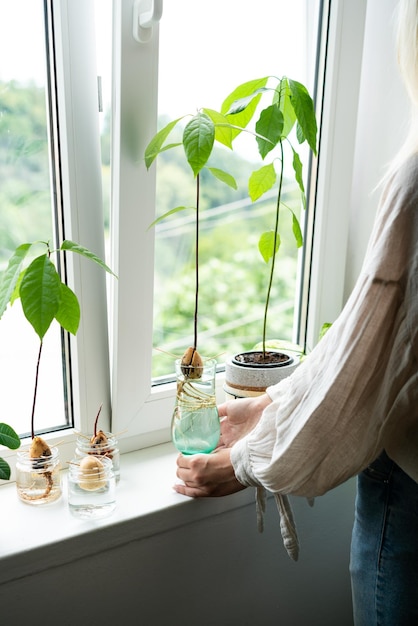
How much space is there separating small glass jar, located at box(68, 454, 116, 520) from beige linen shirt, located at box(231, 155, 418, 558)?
1.06 ft

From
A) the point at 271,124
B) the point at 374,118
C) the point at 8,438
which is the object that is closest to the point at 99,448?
the point at 8,438

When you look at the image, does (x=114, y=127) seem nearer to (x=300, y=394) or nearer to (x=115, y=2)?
(x=115, y=2)

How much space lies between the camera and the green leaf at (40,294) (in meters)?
0.86

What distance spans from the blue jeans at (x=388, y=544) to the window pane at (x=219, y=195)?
50 cm

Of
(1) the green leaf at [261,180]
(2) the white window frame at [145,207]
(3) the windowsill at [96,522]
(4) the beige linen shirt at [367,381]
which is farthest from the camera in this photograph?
(1) the green leaf at [261,180]

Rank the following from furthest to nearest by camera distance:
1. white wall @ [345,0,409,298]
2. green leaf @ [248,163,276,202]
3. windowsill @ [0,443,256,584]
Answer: white wall @ [345,0,409,298]
green leaf @ [248,163,276,202]
windowsill @ [0,443,256,584]

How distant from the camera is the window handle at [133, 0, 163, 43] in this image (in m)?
0.98

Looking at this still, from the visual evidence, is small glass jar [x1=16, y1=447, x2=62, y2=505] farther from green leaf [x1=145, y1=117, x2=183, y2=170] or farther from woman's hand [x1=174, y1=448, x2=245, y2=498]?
green leaf [x1=145, y1=117, x2=183, y2=170]

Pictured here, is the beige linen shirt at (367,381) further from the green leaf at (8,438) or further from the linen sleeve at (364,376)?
the green leaf at (8,438)

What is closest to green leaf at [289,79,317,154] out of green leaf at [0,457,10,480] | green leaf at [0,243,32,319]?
green leaf at [0,243,32,319]

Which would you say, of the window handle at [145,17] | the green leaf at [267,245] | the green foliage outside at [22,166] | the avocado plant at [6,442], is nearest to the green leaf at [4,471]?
the avocado plant at [6,442]

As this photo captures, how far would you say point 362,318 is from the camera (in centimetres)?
73

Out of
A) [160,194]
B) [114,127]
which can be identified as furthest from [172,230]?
[114,127]

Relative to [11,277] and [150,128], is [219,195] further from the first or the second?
[11,277]
